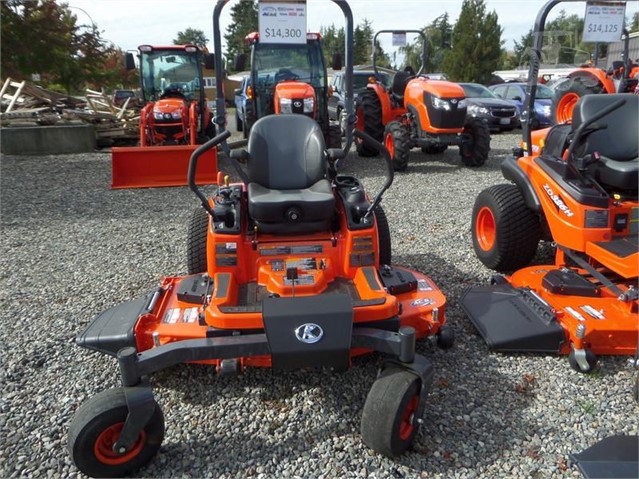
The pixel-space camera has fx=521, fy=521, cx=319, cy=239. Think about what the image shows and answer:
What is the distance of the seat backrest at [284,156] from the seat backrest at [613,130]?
67.1 inches

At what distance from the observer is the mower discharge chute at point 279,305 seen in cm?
194

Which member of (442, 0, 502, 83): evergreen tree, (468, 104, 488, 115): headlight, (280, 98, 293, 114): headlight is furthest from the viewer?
(442, 0, 502, 83): evergreen tree

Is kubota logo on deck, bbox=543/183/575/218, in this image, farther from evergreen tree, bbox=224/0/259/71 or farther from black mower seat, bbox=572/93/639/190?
evergreen tree, bbox=224/0/259/71

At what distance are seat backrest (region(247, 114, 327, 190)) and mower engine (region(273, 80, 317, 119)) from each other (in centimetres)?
413

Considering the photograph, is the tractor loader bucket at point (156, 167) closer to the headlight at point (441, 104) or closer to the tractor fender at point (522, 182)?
the headlight at point (441, 104)

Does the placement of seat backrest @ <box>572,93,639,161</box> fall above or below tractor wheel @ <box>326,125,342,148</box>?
above

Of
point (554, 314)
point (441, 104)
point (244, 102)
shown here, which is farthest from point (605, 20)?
point (244, 102)

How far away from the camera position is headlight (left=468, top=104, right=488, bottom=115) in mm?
10934

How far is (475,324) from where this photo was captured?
112 inches

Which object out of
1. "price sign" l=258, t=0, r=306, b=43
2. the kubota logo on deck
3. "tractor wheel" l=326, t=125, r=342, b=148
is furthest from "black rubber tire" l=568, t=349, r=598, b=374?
"tractor wheel" l=326, t=125, r=342, b=148

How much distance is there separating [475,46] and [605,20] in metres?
22.9

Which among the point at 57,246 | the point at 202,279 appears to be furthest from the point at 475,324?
the point at 57,246

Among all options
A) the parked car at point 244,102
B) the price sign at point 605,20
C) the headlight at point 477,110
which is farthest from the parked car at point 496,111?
the price sign at point 605,20

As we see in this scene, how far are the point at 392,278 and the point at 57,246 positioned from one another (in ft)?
10.6
